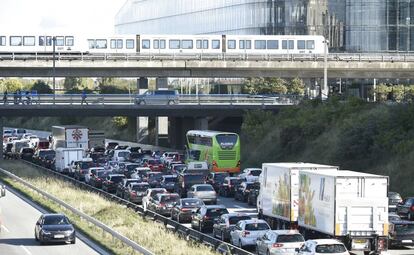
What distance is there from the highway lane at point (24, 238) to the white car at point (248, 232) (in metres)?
4.78

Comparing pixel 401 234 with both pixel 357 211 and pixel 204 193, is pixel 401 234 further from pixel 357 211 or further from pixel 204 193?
pixel 204 193

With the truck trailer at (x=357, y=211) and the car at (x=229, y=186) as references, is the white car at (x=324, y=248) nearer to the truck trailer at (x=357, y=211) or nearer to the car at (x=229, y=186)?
the truck trailer at (x=357, y=211)

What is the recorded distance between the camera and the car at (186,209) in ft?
158

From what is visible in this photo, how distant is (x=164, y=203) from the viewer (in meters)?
51.2

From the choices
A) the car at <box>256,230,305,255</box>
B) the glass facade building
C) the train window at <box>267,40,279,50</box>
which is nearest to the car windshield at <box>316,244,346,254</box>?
the car at <box>256,230,305,255</box>

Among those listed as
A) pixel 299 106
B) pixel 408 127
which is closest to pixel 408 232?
pixel 408 127

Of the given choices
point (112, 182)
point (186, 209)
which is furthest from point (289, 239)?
point (112, 182)

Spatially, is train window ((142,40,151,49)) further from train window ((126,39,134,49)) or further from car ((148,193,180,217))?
car ((148,193,180,217))

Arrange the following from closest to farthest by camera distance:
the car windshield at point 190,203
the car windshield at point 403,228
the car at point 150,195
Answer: the car windshield at point 403,228 < the car windshield at point 190,203 < the car at point 150,195

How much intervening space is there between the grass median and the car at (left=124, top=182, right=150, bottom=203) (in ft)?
5.96

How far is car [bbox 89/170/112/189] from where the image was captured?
66375 millimetres

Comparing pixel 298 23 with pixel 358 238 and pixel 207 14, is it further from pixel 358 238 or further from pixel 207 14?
pixel 358 238

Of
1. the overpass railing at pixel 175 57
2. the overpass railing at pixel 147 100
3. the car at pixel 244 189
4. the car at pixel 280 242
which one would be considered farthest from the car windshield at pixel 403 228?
the overpass railing at pixel 175 57

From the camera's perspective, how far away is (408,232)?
39781 millimetres
